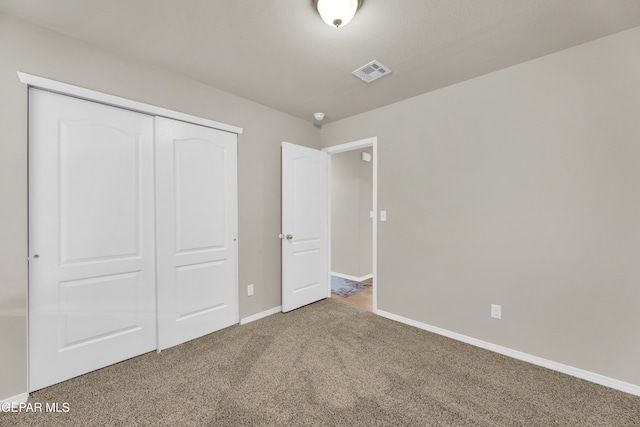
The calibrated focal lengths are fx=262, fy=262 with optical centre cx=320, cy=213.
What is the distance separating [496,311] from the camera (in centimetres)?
238

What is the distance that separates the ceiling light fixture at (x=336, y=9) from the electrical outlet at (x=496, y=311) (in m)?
2.60

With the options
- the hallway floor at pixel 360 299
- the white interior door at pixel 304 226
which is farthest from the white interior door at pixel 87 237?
the hallway floor at pixel 360 299

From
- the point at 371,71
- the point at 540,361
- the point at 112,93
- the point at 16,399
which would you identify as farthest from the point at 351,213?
the point at 16,399

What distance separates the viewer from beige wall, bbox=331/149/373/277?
491cm

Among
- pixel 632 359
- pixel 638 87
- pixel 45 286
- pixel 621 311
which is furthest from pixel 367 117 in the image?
pixel 45 286

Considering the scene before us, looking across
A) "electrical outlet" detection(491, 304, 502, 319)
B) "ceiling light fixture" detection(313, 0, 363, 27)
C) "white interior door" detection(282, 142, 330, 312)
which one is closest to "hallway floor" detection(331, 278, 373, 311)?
"white interior door" detection(282, 142, 330, 312)

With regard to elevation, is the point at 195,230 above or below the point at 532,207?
below

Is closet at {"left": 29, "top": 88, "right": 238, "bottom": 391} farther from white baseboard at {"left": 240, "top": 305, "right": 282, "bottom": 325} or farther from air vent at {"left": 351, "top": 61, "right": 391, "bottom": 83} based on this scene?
air vent at {"left": 351, "top": 61, "right": 391, "bottom": 83}

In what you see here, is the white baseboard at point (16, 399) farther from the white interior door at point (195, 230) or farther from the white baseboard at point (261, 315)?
the white baseboard at point (261, 315)

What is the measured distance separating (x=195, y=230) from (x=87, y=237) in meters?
0.80

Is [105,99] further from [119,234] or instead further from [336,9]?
[336,9]

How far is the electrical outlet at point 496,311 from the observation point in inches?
92.7

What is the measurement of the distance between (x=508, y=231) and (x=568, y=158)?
0.71 m

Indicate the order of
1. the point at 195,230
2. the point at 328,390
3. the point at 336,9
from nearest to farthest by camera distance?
the point at 336,9 < the point at 328,390 < the point at 195,230
